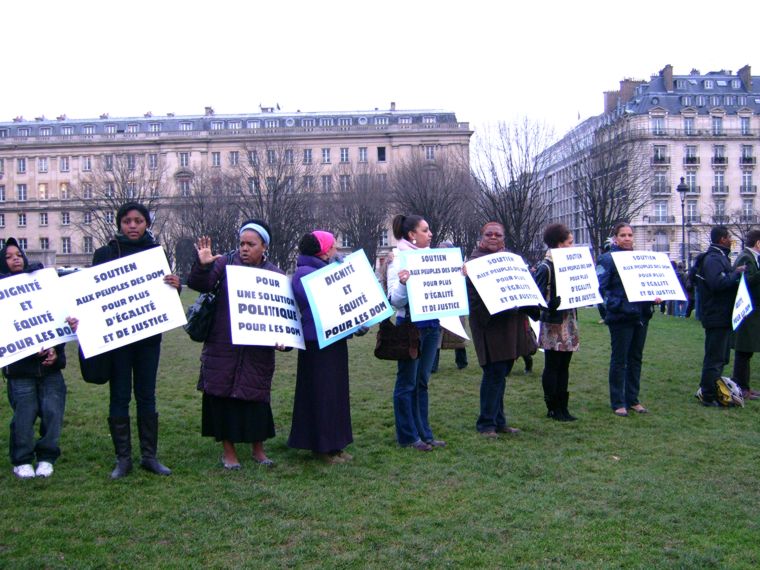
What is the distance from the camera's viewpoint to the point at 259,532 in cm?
554

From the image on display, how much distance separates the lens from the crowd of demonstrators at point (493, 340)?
834 cm

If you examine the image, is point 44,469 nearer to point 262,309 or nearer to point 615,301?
point 262,309

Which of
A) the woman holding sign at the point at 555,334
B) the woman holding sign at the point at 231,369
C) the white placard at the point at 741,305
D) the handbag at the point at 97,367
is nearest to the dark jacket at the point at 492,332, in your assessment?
the woman holding sign at the point at 555,334

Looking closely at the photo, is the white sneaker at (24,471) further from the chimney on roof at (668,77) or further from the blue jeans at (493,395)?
the chimney on roof at (668,77)

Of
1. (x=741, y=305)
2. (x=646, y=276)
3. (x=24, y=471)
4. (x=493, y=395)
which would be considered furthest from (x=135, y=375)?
(x=741, y=305)

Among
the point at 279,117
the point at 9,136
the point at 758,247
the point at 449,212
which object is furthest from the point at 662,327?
the point at 9,136

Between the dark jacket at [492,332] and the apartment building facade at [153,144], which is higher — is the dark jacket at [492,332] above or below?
below

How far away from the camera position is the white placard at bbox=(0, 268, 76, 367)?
6691 mm

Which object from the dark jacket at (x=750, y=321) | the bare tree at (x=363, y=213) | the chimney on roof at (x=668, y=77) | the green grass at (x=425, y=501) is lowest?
the green grass at (x=425, y=501)

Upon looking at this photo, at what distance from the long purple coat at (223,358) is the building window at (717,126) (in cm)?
9644

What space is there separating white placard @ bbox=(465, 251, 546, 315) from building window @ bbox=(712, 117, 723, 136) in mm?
93901

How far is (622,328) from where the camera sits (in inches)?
381

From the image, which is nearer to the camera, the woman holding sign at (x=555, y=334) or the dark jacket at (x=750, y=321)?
the woman holding sign at (x=555, y=334)

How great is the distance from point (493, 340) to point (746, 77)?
100779 millimetres
